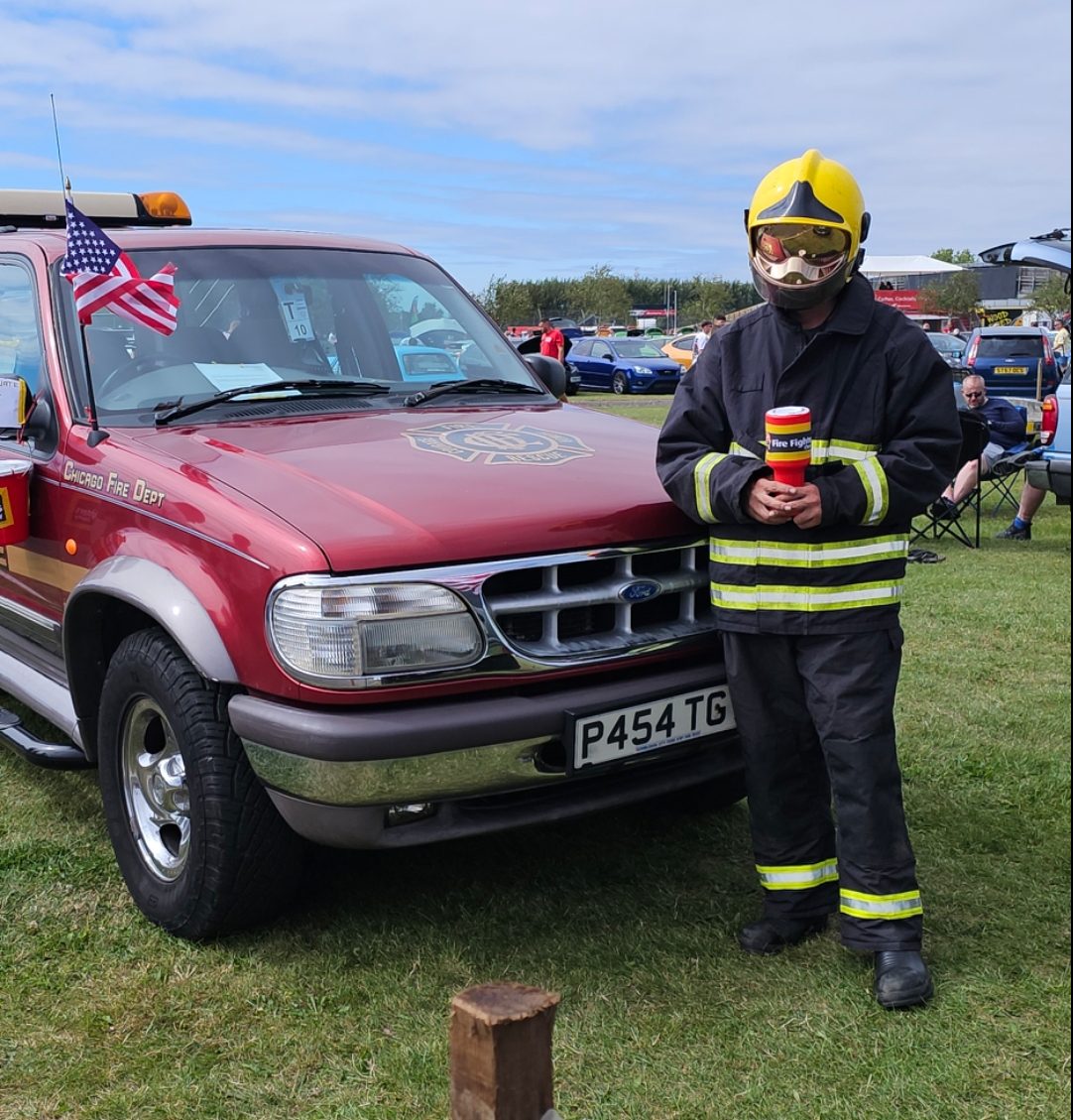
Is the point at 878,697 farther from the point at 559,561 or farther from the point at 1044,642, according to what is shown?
the point at 1044,642

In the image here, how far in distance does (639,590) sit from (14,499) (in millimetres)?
2024

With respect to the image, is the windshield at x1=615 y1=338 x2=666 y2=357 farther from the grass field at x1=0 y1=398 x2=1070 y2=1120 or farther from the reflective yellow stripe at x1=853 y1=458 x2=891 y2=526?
the reflective yellow stripe at x1=853 y1=458 x2=891 y2=526

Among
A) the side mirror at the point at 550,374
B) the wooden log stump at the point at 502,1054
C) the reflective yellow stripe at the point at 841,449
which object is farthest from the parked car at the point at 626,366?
the wooden log stump at the point at 502,1054

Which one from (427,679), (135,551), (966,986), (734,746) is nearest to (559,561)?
(427,679)

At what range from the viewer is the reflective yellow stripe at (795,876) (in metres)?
3.28

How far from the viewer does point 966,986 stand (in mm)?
3053

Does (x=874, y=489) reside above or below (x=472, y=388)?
below

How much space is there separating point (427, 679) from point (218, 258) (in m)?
2.09

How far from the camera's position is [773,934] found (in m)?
3.28

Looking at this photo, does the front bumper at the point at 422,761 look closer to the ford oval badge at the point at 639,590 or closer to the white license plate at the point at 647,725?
the white license plate at the point at 647,725

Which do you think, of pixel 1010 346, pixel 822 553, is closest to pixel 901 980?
pixel 822 553

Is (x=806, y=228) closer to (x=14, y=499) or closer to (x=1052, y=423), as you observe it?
(x=14, y=499)

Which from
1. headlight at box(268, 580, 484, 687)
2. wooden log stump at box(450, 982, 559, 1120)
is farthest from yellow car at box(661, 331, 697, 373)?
wooden log stump at box(450, 982, 559, 1120)

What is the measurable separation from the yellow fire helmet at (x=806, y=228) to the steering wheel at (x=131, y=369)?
6.23 ft
